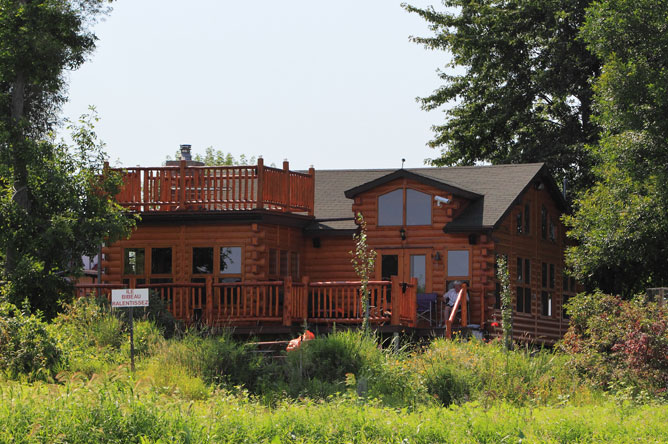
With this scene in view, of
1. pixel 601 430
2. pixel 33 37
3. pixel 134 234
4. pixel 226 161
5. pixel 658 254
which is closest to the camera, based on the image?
pixel 601 430

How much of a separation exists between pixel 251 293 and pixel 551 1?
19.5 m

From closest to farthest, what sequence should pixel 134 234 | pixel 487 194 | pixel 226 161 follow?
pixel 134 234
pixel 487 194
pixel 226 161

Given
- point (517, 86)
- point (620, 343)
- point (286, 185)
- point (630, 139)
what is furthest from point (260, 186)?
point (517, 86)

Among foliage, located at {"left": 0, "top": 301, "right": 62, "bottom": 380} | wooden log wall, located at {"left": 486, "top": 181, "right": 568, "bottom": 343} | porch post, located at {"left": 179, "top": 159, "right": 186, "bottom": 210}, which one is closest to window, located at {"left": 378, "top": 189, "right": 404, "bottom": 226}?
wooden log wall, located at {"left": 486, "top": 181, "right": 568, "bottom": 343}

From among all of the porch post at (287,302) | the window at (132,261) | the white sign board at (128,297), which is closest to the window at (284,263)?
the porch post at (287,302)

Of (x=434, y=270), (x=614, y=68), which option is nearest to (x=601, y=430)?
(x=434, y=270)

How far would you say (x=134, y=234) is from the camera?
24797 millimetres

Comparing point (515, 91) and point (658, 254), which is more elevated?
point (515, 91)

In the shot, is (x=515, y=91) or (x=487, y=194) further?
(x=515, y=91)

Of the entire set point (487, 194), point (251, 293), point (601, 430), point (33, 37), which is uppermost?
point (33, 37)

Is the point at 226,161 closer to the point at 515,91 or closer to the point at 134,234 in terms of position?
the point at 515,91

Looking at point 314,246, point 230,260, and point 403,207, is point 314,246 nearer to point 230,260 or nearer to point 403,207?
point 403,207

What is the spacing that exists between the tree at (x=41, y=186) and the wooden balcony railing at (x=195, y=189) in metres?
2.69

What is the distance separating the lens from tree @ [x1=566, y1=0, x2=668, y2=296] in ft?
88.4
